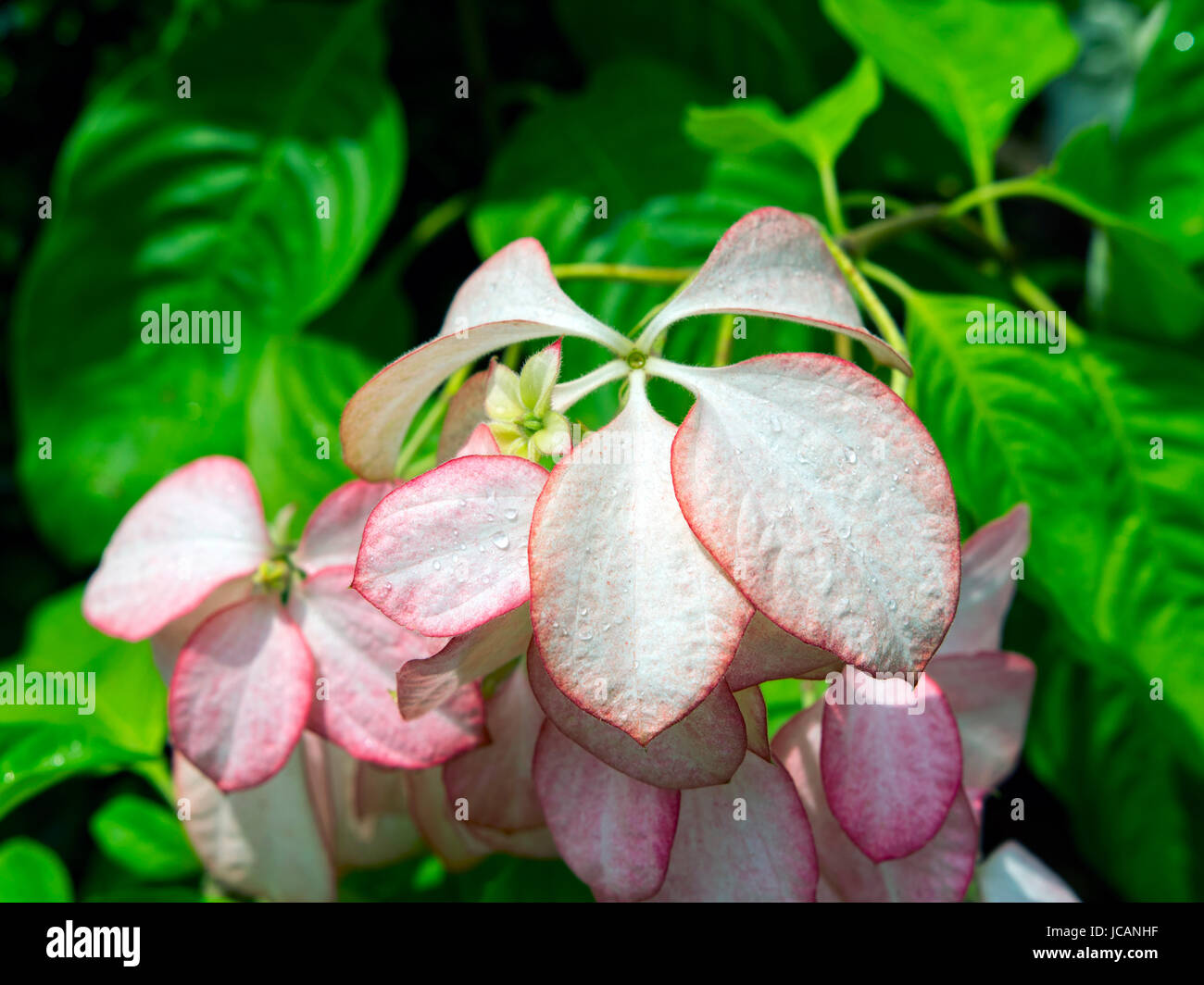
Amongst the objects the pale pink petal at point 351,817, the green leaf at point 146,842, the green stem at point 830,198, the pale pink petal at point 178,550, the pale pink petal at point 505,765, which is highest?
the green stem at point 830,198

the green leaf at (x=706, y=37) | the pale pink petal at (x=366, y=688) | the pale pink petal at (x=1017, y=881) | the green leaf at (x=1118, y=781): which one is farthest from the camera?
the green leaf at (x=706, y=37)

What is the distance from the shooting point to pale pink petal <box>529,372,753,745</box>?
31 centimetres

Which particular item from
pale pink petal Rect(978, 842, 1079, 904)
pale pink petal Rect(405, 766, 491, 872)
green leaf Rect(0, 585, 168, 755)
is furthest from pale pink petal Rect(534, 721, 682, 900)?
green leaf Rect(0, 585, 168, 755)

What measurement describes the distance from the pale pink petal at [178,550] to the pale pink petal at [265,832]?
89 mm

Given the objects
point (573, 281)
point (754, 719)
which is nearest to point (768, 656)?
point (754, 719)

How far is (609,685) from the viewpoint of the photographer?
1.01 ft

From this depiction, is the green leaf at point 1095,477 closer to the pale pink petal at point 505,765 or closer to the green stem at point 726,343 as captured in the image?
the green stem at point 726,343

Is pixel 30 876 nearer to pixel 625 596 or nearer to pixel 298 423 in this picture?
pixel 298 423

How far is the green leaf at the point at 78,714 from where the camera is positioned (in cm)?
51

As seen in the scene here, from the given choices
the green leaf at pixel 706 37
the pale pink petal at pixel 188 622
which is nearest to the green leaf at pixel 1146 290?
the green leaf at pixel 706 37

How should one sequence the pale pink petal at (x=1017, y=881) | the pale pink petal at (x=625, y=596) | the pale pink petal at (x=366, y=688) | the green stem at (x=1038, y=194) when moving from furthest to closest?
1. the green stem at (x=1038, y=194)
2. the pale pink petal at (x=1017, y=881)
3. the pale pink petal at (x=366, y=688)
4. the pale pink petal at (x=625, y=596)

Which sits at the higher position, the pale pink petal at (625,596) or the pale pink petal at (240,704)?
the pale pink petal at (625,596)

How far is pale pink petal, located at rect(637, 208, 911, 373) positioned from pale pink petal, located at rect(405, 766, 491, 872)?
25 centimetres

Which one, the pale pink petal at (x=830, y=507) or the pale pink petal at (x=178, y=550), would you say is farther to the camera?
the pale pink petal at (x=178, y=550)
